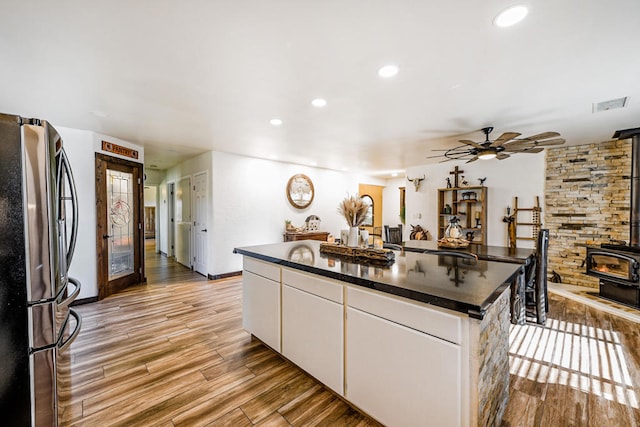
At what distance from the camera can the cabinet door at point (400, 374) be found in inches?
49.9

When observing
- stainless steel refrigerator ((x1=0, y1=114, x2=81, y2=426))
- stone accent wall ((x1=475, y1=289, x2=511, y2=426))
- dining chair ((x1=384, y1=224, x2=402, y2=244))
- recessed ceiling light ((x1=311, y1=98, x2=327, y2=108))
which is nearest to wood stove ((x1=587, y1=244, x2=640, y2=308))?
dining chair ((x1=384, y1=224, x2=402, y2=244))

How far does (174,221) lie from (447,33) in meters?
7.33

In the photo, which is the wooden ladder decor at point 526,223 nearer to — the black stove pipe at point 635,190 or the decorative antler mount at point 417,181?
the black stove pipe at point 635,190

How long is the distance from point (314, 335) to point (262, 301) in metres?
0.73

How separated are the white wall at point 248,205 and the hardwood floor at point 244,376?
1958 mm

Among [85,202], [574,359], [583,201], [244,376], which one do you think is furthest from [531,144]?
[85,202]

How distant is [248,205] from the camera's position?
5582 millimetres

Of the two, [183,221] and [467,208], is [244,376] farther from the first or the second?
[467,208]

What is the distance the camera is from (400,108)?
293 centimetres

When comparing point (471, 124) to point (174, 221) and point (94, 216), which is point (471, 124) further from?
point (174, 221)

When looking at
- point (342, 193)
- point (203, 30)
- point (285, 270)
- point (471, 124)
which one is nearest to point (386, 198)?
point (342, 193)

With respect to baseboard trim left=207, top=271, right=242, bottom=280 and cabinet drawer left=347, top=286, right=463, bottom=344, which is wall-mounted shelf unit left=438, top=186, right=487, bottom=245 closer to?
baseboard trim left=207, top=271, right=242, bottom=280

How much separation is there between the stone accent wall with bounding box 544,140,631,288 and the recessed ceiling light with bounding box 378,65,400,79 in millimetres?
4642

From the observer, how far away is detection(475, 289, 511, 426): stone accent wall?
1264 mm
